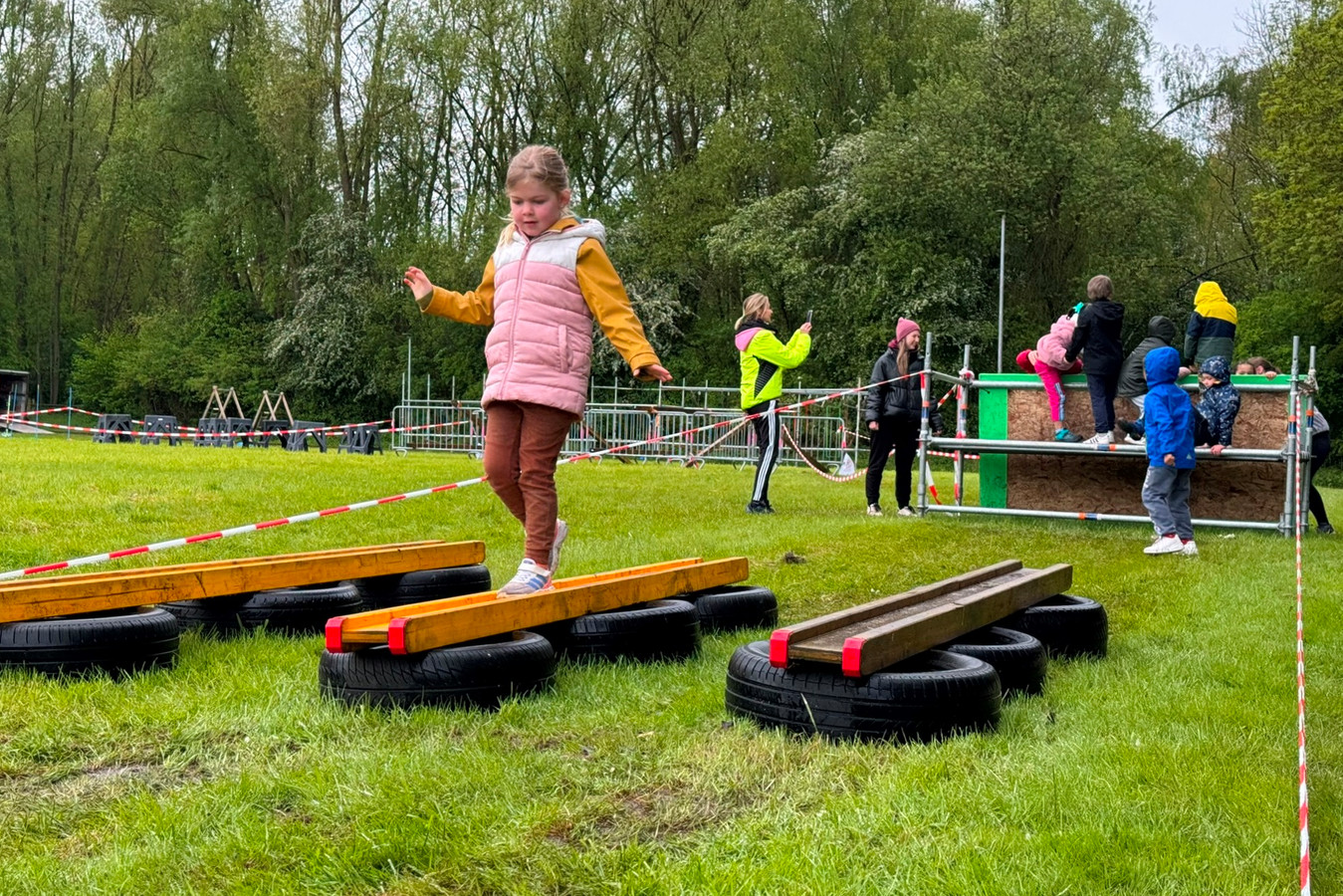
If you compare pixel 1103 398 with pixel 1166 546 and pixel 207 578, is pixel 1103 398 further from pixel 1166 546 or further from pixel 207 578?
pixel 207 578

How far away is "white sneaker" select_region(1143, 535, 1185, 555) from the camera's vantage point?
9914mm

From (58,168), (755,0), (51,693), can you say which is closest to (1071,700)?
(51,693)

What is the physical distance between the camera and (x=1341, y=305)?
3369 centimetres

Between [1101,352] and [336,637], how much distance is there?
9.55 metres

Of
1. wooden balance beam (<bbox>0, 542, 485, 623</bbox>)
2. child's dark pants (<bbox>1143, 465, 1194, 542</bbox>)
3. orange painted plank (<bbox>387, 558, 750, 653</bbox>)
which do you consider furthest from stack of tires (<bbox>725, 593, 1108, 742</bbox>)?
child's dark pants (<bbox>1143, 465, 1194, 542</bbox>)

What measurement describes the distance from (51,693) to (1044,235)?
34.4 m

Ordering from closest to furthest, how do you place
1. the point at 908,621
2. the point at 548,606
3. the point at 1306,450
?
1. the point at 908,621
2. the point at 548,606
3. the point at 1306,450

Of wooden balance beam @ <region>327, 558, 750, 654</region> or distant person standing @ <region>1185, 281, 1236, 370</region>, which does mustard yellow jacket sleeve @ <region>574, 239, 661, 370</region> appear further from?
distant person standing @ <region>1185, 281, 1236, 370</region>

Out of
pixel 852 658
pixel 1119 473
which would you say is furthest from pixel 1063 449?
pixel 852 658

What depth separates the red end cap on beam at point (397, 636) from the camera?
13.2 ft

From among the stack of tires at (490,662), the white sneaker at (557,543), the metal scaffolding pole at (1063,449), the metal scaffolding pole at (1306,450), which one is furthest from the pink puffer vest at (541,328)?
the metal scaffolding pole at (1306,450)

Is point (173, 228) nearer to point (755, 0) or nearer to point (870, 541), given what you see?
point (755, 0)

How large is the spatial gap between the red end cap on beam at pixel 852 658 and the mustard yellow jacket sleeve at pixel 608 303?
6.18ft

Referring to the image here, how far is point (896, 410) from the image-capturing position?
12.7 meters
